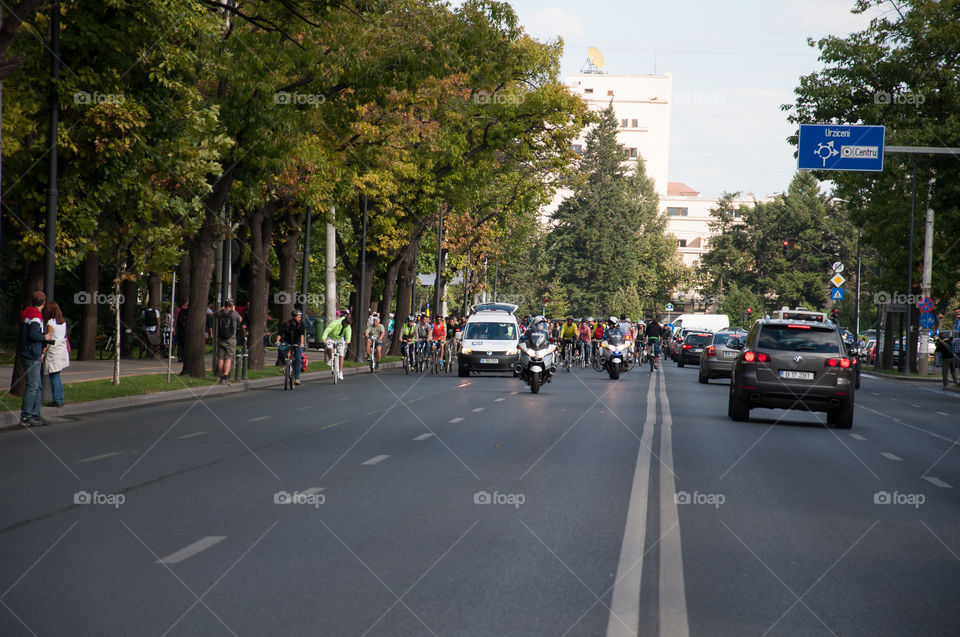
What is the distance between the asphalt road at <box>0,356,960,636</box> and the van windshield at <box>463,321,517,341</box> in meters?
19.2

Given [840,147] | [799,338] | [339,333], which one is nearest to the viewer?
[799,338]

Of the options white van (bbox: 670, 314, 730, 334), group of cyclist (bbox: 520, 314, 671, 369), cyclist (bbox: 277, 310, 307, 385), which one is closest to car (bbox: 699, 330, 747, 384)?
group of cyclist (bbox: 520, 314, 671, 369)

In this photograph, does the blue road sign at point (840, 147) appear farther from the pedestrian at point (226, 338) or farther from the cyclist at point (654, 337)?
the pedestrian at point (226, 338)

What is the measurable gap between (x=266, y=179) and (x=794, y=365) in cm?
1379

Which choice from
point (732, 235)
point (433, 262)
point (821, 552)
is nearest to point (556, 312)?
point (732, 235)

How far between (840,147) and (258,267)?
53.5ft

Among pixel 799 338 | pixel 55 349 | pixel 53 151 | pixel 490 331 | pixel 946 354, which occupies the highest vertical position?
pixel 53 151

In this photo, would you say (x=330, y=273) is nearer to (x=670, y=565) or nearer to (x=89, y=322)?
(x=89, y=322)

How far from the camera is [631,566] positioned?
7496mm

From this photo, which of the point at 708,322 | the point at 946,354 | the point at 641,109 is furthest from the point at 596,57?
the point at 946,354

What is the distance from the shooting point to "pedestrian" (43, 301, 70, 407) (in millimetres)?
18453

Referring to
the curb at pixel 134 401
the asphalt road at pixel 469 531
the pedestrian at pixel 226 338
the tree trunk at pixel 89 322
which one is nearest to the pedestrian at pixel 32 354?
the curb at pixel 134 401

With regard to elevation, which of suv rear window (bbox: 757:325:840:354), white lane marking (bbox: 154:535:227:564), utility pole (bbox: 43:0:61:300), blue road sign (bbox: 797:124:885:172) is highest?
blue road sign (bbox: 797:124:885:172)

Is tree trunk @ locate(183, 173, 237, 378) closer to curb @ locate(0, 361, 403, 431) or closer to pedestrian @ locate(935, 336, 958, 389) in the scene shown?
curb @ locate(0, 361, 403, 431)
